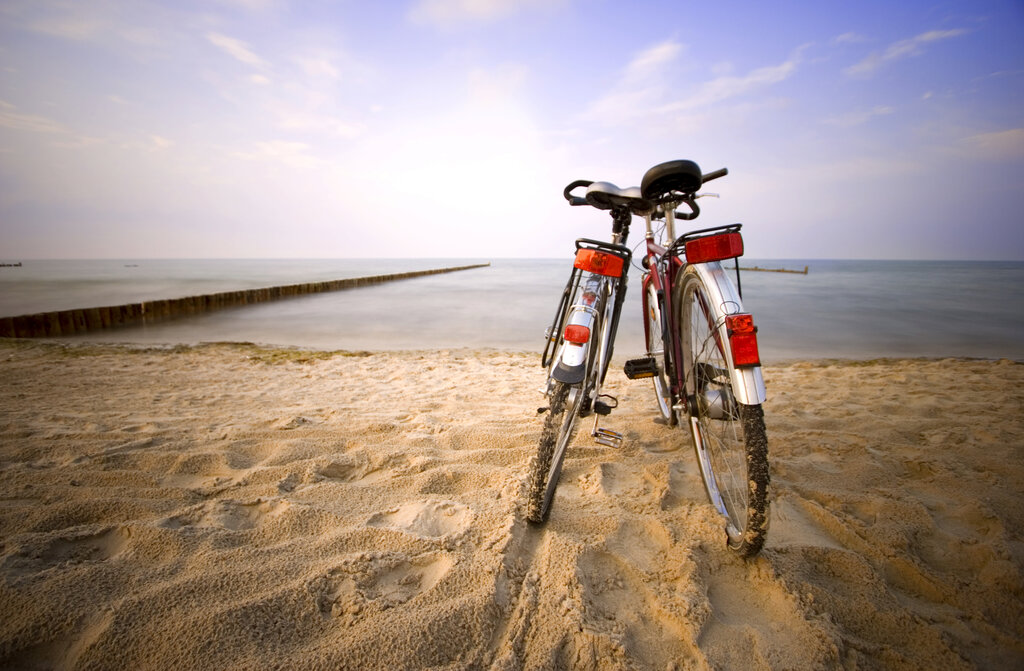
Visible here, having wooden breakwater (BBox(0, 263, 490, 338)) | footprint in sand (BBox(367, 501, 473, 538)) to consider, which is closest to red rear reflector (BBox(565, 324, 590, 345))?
footprint in sand (BBox(367, 501, 473, 538))

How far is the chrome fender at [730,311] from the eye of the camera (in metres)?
1.46

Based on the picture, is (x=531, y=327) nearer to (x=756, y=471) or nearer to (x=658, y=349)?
(x=658, y=349)

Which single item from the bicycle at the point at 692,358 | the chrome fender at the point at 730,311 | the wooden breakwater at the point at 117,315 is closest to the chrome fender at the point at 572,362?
the bicycle at the point at 692,358

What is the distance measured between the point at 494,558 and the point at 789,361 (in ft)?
23.5

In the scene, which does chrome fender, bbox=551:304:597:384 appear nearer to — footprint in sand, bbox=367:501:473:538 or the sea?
footprint in sand, bbox=367:501:473:538

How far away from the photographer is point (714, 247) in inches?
66.3

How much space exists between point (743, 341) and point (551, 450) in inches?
33.8

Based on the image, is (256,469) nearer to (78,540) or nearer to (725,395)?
(78,540)

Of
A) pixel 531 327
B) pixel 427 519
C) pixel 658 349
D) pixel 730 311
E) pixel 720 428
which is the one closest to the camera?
pixel 730 311

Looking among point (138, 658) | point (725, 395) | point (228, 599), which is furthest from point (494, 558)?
point (725, 395)

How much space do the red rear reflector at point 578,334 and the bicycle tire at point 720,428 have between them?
1.69 ft

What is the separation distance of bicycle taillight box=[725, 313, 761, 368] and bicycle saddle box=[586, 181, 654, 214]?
0.86m

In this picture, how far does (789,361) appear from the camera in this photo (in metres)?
6.81

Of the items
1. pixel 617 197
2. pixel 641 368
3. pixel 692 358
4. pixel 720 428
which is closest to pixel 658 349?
pixel 641 368
